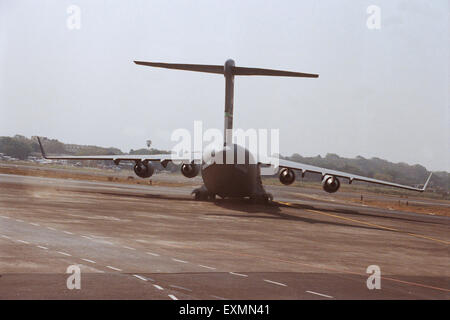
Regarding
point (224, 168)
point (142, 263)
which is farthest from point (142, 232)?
point (224, 168)

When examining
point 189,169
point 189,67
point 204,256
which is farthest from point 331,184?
point 204,256

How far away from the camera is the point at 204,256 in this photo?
17.5m

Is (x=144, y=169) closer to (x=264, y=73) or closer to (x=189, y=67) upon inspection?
(x=189, y=67)

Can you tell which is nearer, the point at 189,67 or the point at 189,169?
the point at 189,67

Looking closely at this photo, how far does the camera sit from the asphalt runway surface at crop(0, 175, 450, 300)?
495 inches

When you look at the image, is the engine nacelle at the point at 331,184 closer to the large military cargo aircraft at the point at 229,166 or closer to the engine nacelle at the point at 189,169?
the large military cargo aircraft at the point at 229,166

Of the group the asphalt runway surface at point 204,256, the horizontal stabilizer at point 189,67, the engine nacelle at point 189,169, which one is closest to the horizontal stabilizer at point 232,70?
the horizontal stabilizer at point 189,67

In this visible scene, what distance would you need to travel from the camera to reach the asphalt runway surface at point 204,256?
41.2ft

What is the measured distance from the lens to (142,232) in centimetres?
2256

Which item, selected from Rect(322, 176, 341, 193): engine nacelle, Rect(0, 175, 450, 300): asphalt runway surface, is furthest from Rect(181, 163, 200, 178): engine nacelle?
Rect(0, 175, 450, 300): asphalt runway surface
